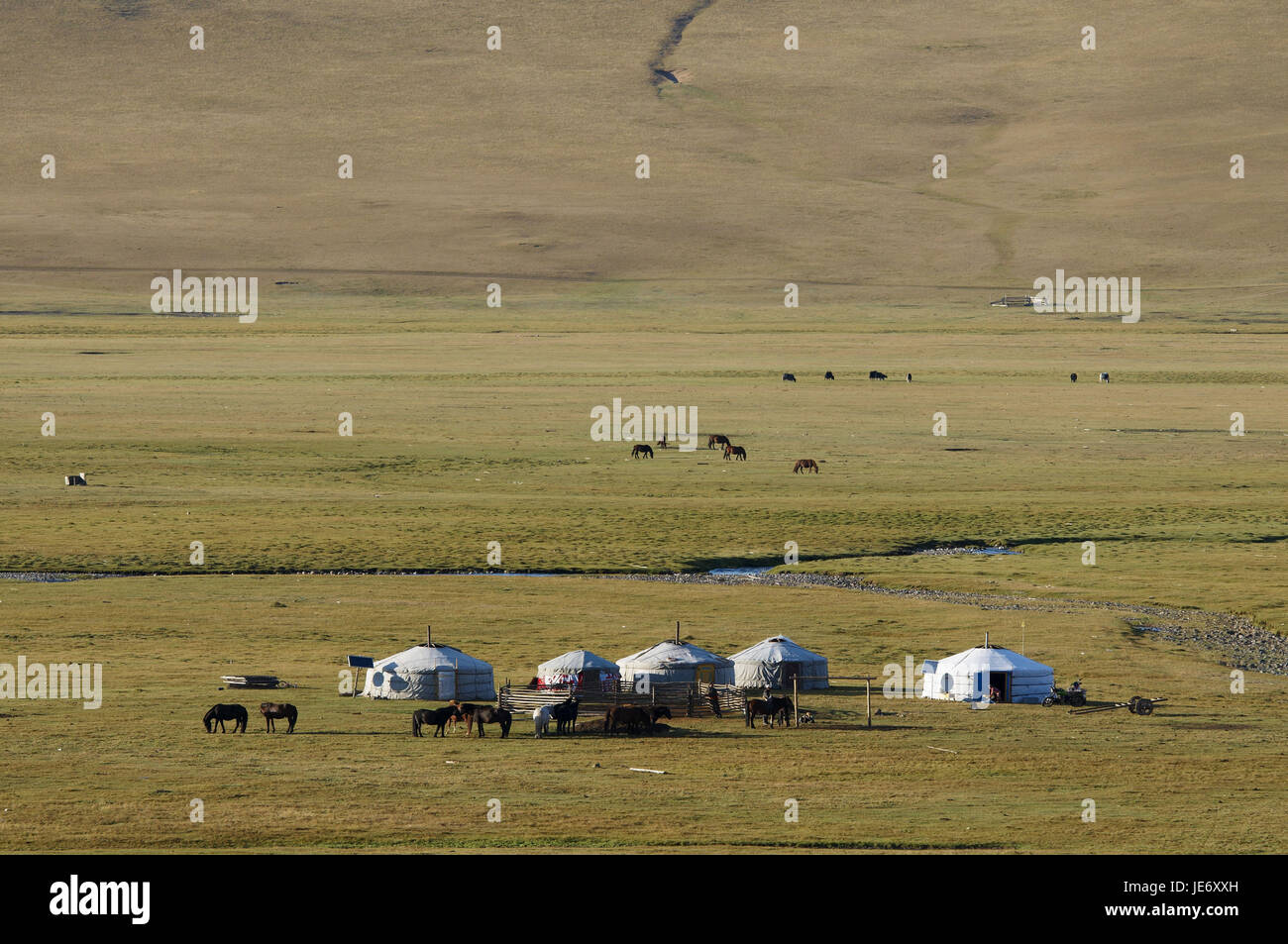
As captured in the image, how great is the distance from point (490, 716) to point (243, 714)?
518 cm

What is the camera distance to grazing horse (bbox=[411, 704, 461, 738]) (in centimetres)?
3747

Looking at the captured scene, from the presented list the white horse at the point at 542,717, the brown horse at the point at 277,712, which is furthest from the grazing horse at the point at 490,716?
the brown horse at the point at 277,712

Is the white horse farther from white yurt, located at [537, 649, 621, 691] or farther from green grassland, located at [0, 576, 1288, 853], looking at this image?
white yurt, located at [537, 649, 621, 691]

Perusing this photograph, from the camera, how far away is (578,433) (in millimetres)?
95500

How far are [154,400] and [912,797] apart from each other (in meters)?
85.6

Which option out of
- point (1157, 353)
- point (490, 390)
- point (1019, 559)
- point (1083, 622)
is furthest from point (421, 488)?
point (1157, 353)

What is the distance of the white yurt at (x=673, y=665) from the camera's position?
41.7m

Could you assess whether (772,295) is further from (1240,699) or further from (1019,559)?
(1240,699)

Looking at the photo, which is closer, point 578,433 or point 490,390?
point 578,433

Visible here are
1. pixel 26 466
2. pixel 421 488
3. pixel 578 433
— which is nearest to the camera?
pixel 421 488

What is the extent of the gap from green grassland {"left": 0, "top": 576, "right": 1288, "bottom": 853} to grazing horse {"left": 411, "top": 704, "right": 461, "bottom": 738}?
482mm

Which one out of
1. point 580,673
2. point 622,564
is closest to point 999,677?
point 580,673

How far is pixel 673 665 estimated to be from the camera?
41.7 meters

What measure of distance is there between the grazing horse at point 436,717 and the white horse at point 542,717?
5.55 ft
